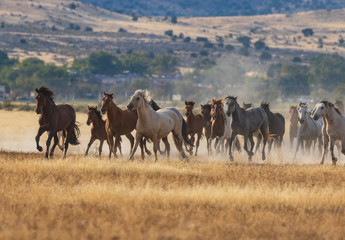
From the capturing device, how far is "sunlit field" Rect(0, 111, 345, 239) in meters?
12.4

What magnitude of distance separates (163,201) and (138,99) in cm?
797

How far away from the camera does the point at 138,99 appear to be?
22.5 meters

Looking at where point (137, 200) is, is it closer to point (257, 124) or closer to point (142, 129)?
point (142, 129)

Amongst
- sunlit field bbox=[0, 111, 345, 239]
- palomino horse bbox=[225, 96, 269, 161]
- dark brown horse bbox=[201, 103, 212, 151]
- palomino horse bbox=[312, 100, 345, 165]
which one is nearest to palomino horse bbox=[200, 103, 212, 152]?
dark brown horse bbox=[201, 103, 212, 151]

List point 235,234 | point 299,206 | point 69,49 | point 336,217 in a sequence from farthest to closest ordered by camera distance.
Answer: point 69,49
point 299,206
point 336,217
point 235,234

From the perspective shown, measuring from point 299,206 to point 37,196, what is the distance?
4.62 metres

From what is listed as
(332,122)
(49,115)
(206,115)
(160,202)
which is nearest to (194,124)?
(206,115)

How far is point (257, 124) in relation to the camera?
27.5 m

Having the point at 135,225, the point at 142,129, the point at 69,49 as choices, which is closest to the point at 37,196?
the point at 135,225

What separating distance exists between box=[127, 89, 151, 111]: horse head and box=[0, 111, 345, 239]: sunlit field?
189cm

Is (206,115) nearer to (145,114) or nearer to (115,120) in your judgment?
(115,120)

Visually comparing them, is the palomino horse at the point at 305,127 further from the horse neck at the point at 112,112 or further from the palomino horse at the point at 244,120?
the horse neck at the point at 112,112

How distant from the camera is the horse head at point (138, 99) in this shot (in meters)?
22.2

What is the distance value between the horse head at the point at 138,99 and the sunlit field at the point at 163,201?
74.5 inches
